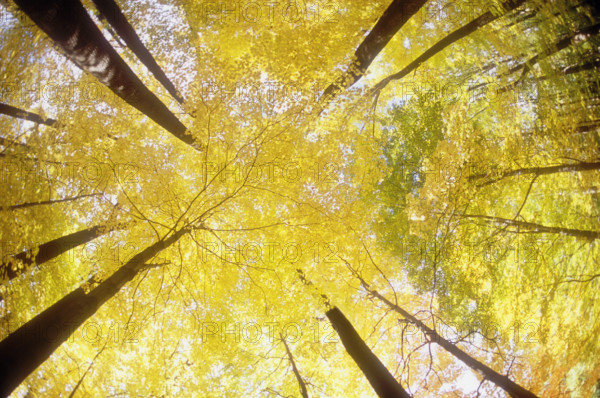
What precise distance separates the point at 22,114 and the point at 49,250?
6.85ft

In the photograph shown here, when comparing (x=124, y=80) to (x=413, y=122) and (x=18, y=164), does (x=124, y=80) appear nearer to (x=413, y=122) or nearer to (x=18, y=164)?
(x=18, y=164)

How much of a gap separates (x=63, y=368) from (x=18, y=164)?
11.4ft

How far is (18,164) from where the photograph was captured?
4.14m

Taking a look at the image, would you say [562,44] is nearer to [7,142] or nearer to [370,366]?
[370,366]

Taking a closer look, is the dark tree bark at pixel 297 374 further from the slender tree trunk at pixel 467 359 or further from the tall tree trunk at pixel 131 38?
the tall tree trunk at pixel 131 38

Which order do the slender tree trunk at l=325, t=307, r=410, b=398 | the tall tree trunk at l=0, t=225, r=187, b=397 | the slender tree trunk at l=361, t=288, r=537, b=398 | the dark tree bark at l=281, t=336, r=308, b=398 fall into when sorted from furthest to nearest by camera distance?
the dark tree bark at l=281, t=336, r=308, b=398
the slender tree trunk at l=361, t=288, r=537, b=398
the slender tree trunk at l=325, t=307, r=410, b=398
the tall tree trunk at l=0, t=225, r=187, b=397

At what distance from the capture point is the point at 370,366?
326 cm

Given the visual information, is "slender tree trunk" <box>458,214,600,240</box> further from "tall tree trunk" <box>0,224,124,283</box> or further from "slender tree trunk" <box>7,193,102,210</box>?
"slender tree trunk" <box>7,193,102,210</box>

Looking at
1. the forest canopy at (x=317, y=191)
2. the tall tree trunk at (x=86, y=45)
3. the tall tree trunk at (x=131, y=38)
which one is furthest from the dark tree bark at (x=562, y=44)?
the tall tree trunk at (x=131, y=38)

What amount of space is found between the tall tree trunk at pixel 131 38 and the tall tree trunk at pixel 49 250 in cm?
267

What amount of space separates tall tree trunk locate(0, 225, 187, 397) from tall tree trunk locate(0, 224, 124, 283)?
1618mm

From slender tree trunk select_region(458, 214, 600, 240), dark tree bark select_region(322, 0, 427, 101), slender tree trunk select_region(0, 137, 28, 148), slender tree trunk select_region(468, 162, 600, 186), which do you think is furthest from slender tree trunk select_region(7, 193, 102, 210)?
slender tree trunk select_region(468, 162, 600, 186)

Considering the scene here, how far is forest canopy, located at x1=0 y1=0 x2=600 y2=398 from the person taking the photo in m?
3.83

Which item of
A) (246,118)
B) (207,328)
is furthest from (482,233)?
(207,328)
